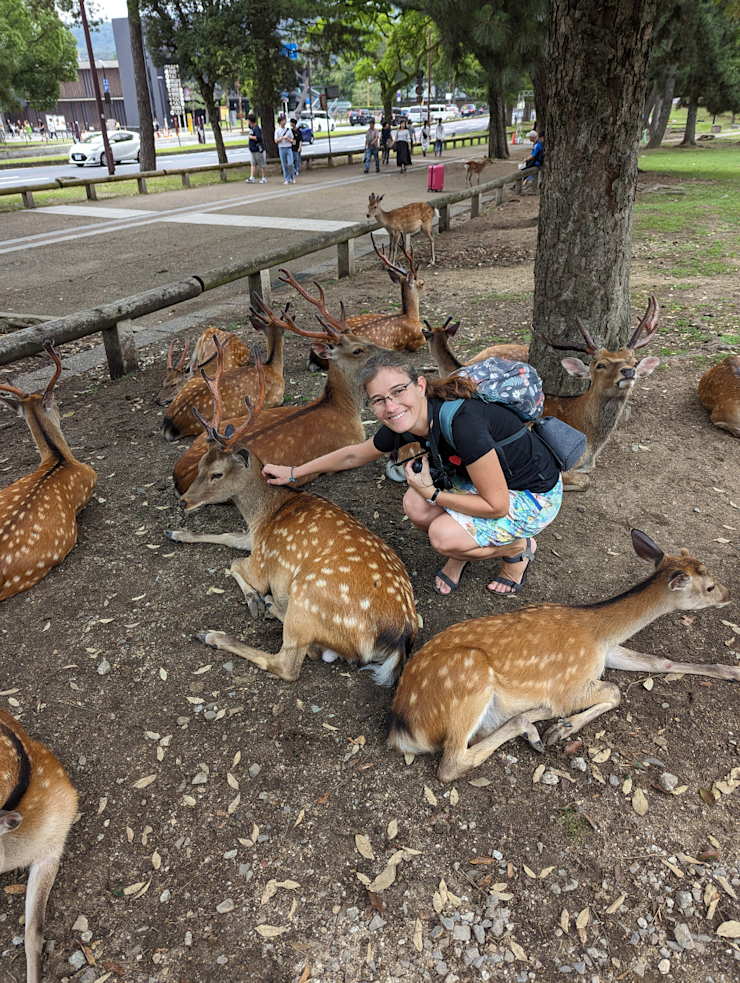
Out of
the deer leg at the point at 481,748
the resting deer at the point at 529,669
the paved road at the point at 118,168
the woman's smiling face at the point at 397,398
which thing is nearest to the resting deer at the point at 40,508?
the woman's smiling face at the point at 397,398

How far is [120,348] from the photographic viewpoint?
233 inches

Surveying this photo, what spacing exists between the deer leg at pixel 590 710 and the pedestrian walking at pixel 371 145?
22585 mm

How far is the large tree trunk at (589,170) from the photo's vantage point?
3.89 metres

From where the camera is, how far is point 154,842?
2297mm

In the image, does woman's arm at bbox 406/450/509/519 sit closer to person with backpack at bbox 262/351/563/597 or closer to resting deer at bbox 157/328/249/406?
person with backpack at bbox 262/351/563/597

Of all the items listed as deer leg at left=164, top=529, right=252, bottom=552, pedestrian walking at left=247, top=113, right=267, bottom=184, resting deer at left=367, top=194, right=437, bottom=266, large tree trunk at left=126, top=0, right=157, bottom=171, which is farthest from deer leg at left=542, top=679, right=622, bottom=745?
A: large tree trunk at left=126, top=0, right=157, bottom=171

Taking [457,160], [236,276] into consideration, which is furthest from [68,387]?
[457,160]

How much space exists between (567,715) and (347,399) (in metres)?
2.57

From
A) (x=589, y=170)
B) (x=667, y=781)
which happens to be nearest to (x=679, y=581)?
(x=667, y=781)

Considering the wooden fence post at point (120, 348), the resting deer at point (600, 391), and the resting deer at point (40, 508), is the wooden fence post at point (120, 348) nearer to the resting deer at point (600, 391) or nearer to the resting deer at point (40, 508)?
the resting deer at point (40, 508)

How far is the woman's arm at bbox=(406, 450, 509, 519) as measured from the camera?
275 centimetres

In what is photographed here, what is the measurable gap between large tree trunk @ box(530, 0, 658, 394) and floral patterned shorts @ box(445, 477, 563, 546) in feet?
6.69

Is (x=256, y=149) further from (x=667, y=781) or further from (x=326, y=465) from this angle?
(x=667, y=781)

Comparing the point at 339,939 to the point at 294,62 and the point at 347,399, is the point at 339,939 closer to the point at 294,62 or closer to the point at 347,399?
the point at 347,399
